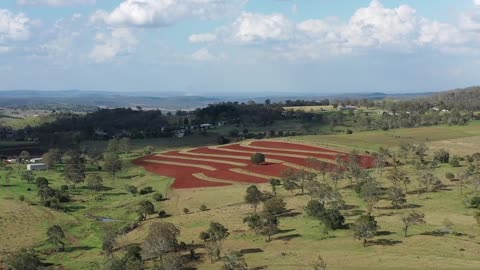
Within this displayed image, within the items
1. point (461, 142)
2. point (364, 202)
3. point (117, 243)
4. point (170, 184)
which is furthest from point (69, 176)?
point (461, 142)

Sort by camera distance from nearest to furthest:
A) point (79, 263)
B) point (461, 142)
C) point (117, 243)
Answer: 1. point (79, 263)
2. point (117, 243)
3. point (461, 142)

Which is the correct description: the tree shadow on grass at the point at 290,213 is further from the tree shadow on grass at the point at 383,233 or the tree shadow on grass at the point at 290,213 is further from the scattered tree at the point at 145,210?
the scattered tree at the point at 145,210

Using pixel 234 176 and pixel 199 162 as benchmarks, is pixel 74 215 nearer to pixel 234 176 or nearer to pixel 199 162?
pixel 234 176

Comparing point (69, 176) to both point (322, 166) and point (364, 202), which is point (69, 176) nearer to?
point (322, 166)

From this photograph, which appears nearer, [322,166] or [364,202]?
[364,202]

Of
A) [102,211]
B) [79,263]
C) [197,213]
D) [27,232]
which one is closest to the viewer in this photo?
[79,263]

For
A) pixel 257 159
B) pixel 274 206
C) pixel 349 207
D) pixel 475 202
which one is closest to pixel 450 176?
pixel 475 202

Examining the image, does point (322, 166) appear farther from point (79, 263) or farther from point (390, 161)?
point (79, 263)
